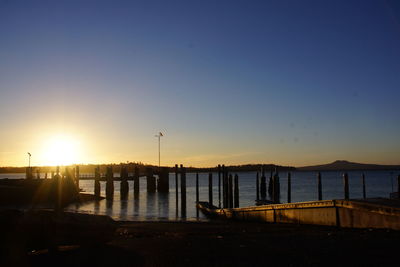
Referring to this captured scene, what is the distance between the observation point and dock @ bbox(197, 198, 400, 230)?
38.1 ft

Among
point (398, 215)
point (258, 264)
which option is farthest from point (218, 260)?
point (398, 215)

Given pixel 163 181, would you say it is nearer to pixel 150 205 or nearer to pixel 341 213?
pixel 150 205

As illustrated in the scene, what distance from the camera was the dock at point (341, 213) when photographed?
11625mm

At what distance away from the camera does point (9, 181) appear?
4384cm

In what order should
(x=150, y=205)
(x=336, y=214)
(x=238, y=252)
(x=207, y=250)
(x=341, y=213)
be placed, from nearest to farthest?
(x=238, y=252), (x=207, y=250), (x=341, y=213), (x=336, y=214), (x=150, y=205)

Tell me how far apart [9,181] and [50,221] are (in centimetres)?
3903

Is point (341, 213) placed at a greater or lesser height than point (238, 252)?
greater

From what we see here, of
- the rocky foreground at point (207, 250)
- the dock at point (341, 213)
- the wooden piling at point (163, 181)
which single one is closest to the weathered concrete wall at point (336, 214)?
the dock at point (341, 213)

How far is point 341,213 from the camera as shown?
1355cm

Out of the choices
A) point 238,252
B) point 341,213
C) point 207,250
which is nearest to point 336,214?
point 341,213

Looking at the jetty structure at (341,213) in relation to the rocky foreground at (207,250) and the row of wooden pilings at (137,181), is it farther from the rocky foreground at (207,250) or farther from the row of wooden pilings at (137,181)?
the row of wooden pilings at (137,181)

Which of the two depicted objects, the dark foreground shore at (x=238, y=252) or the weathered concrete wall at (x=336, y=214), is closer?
the dark foreground shore at (x=238, y=252)

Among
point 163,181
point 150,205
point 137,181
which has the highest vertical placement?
point 137,181

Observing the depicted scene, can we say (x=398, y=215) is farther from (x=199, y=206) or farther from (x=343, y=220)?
(x=199, y=206)
